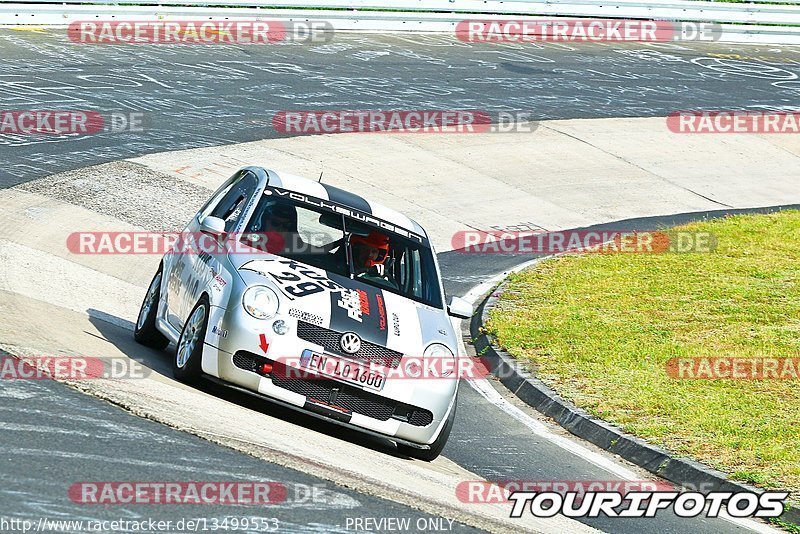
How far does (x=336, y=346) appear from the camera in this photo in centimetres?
794

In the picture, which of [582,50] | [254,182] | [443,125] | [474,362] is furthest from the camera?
[582,50]

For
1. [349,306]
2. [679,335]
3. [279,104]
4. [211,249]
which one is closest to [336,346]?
[349,306]

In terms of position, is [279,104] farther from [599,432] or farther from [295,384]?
[295,384]

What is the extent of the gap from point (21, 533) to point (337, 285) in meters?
3.69

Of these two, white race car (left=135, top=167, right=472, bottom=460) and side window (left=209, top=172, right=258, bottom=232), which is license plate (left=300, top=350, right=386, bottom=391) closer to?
white race car (left=135, top=167, right=472, bottom=460)

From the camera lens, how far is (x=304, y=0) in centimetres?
2694

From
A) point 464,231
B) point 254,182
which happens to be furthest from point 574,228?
point 254,182

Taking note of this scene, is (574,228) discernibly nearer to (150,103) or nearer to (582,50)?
(150,103)

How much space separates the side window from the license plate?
1.73 metres

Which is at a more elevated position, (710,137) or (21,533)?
(21,533)

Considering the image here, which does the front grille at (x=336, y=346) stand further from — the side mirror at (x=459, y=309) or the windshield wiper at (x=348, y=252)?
the side mirror at (x=459, y=309)

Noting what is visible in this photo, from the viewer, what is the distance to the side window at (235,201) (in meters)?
9.38

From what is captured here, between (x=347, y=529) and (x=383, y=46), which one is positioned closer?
(x=347, y=529)

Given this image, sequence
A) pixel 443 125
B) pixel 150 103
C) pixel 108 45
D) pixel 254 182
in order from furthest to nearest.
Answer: pixel 108 45, pixel 443 125, pixel 150 103, pixel 254 182
